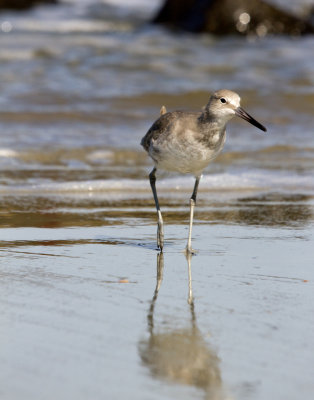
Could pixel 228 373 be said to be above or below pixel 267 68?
above

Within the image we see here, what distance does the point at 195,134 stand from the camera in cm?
441

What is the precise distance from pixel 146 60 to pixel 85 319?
35.7ft

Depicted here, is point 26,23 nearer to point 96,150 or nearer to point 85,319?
point 96,150

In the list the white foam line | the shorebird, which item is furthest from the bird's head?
the white foam line

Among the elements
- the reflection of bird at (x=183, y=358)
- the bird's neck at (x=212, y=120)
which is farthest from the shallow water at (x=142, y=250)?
the bird's neck at (x=212, y=120)

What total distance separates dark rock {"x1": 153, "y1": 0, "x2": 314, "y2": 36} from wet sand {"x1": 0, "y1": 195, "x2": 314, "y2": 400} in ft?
40.1

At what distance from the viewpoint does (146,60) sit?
13.6 meters

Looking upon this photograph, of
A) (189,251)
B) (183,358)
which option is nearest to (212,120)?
(189,251)

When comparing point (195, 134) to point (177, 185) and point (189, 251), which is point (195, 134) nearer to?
point (189, 251)

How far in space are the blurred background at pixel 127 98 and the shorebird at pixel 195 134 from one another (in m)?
1.39

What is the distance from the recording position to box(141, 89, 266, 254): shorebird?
434 centimetres

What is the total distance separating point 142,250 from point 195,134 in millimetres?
719

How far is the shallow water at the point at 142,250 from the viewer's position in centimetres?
267

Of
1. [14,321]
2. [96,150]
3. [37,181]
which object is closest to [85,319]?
[14,321]
